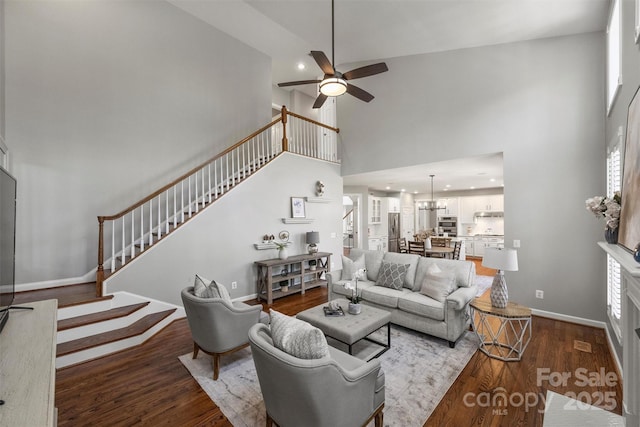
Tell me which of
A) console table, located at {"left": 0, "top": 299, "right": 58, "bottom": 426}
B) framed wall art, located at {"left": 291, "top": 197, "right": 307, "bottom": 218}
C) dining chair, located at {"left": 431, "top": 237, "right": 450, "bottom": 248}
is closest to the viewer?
console table, located at {"left": 0, "top": 299, "right": 58, "bottom": 426}

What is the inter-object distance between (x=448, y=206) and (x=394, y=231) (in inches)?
97.2

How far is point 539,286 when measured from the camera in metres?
4.14

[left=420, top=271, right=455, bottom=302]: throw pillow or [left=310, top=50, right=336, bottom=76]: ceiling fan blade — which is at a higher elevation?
[left=310, top=50, right=336, bottom=76]: ceiling fan blade

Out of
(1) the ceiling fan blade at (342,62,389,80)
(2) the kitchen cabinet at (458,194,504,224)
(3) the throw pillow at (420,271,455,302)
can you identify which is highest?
(1) the ceiling fan blade at (342,62,389,80)

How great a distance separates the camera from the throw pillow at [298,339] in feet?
5.19

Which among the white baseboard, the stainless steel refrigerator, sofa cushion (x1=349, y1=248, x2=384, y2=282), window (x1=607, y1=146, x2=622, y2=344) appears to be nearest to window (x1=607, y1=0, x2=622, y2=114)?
window (x1=607, y1=146, x2=622, y2=344)

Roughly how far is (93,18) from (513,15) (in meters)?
6.25

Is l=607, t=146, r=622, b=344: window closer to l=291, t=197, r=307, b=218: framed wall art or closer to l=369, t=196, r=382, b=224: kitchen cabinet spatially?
l=291, t=197, r=307, b=218: framed wall art

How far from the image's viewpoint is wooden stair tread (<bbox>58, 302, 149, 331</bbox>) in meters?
3.09

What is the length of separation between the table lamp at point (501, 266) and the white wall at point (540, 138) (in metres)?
1.53

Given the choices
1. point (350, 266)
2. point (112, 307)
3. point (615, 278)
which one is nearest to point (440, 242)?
point (350, 266)

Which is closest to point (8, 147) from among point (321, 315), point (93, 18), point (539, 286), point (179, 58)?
point (93, 18)

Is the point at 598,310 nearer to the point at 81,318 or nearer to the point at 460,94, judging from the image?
the point at 460,94

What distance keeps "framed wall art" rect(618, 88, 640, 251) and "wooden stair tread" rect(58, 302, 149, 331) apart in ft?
16.3
